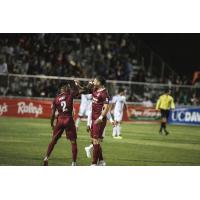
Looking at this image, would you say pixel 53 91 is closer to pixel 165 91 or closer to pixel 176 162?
pixel 165 91

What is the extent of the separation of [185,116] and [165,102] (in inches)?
62.8

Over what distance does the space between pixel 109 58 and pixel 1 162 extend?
8777mm

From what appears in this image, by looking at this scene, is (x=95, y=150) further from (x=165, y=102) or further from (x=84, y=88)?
(x=165, y=102)

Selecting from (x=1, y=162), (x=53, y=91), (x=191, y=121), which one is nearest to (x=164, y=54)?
(x=191, y=121)

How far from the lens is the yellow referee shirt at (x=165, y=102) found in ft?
67.8

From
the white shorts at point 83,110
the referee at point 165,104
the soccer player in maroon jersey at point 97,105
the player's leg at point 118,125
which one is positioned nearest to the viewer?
the soccer player in maroon jersey at point 97,105

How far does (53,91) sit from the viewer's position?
21578mm

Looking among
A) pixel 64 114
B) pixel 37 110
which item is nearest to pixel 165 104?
pixel 37 110

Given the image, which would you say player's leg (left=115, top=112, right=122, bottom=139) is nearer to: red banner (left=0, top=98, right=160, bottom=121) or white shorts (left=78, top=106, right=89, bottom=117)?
white shorts (left=78, top=106, right=89, bottom=117)

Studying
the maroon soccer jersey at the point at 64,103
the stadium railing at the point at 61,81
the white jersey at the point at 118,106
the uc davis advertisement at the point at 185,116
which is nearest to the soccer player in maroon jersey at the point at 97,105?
the maroon soccer jersey at the point at 64,103

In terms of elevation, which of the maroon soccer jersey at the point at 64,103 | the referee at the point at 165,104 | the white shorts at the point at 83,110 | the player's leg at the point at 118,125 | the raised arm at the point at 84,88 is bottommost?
the player's leg at the point at 118,125

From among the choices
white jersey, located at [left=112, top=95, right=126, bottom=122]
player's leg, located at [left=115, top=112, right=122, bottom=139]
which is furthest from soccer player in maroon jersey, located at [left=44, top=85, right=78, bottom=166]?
white jersey, located at [left=112, top=95, right=126, bottom=122]

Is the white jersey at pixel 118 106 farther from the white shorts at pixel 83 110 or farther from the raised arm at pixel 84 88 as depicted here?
the raised arm at pixel 84 88

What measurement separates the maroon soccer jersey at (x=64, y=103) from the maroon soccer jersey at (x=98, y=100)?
0.38m
